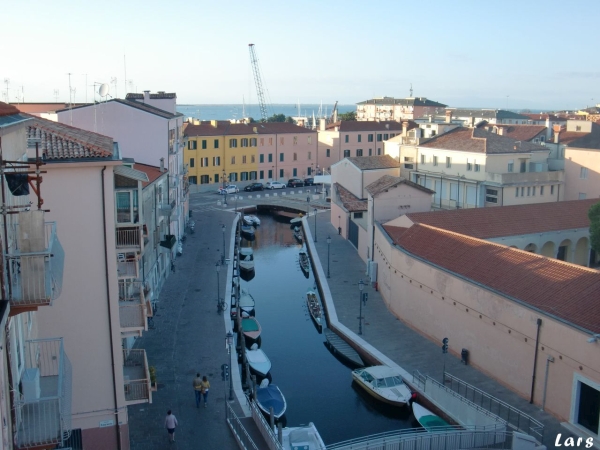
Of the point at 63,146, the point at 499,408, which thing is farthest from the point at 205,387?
the point at 499,408

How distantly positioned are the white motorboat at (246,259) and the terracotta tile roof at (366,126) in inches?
1253

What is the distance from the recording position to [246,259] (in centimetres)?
3997

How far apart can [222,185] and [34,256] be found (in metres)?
56.5

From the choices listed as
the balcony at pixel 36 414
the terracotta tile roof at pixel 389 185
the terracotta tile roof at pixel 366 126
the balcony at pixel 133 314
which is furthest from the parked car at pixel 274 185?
the balcony at pixel 36 414

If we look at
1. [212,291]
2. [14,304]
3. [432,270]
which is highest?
[14,304]

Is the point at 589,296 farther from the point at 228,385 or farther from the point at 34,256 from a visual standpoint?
the point at 34,256

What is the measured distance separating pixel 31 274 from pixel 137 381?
797 centimetres

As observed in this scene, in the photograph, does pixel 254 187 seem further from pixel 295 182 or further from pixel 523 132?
pixel 523 132

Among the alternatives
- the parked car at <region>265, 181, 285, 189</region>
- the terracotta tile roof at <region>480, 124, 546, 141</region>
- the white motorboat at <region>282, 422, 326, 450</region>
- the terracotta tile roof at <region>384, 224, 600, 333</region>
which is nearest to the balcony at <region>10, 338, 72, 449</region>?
the white motorboat at <region>282, 422, 326, 450</region>

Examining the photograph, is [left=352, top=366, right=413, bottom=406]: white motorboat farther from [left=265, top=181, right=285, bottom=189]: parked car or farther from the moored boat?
[left=265, top=181, right=285, bottom=189]: parked car

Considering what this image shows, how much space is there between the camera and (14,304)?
7.84 m

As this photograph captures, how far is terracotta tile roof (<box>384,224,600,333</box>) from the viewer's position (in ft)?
60.8

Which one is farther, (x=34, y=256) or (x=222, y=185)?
(x=222, y=185)

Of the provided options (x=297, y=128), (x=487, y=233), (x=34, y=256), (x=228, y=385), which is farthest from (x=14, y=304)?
(x=297, y=128)
